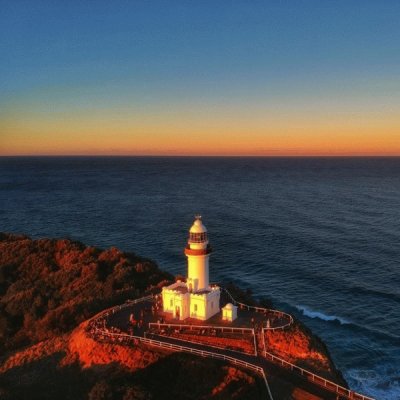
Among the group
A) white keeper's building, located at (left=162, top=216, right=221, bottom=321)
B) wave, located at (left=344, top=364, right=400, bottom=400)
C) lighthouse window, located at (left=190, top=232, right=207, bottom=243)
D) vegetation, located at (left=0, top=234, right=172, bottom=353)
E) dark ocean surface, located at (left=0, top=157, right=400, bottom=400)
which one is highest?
lighthouse window, located at (left=190, top=232, right=207, bottom=243)

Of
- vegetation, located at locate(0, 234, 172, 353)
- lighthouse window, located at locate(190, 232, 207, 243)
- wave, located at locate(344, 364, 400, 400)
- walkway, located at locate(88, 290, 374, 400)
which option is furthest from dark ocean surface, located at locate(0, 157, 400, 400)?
lighthouse window, located at locate(190, 232, 207, 243)

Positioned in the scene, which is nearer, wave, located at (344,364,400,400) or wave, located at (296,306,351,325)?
wave, located at (344,364,400,400)

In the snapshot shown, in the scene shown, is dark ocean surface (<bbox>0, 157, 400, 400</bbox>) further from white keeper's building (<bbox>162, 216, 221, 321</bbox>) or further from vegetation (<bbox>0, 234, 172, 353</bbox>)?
vegetation (<bbox>0, 234, 172, 353</bbox>)

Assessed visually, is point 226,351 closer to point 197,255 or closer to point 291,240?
point 197,255

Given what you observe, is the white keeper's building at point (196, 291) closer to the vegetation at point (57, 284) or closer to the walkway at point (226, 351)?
the walkway at point (226, 351)

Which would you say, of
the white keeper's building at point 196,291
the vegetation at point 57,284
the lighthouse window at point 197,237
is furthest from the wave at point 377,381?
the vegetation at point 57,284

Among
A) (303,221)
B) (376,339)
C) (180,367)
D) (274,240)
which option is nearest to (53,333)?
(180,367)

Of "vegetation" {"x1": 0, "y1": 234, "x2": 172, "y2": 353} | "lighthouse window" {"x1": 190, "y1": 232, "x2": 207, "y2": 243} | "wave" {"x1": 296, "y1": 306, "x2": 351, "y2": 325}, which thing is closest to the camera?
"lighthouse window" {"x1": 190, "y1": 232, "x2": 207, "y2": 243}
